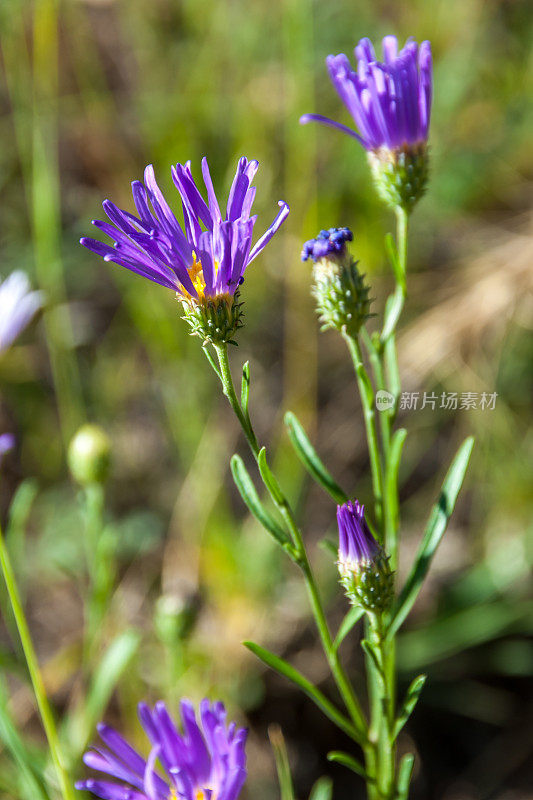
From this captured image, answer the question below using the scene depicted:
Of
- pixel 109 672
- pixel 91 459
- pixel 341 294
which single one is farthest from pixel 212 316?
pixel 109 672

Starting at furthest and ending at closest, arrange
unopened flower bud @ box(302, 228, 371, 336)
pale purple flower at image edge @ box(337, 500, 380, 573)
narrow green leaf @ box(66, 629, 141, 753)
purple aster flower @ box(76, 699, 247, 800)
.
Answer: narrow green leaf @ box(66, 629, 141, 753)
unopened flower bud @ box(302, 228, 371, 336)
pale purple flower at image edge @ box(337, 500, 380, 573)
purple aster flower @ box(76, 699, 247, 800)

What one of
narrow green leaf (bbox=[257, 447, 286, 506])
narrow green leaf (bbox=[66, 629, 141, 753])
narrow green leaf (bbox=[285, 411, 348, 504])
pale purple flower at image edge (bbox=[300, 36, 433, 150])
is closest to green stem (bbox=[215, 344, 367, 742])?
narrow green leaf (bbox=[257, 447, 286, 506])

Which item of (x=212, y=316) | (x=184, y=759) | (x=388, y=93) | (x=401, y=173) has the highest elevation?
(x=388, y=93)

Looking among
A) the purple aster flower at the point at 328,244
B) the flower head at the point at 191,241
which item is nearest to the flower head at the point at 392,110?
the purple aster flower at the point at 328,244

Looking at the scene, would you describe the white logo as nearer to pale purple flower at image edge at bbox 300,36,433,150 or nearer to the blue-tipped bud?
the blue-tipped bud

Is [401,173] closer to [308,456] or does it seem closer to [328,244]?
[328,244]

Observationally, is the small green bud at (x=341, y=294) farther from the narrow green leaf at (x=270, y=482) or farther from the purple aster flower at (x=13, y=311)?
the purple aster flower at (x=13, y=311)
